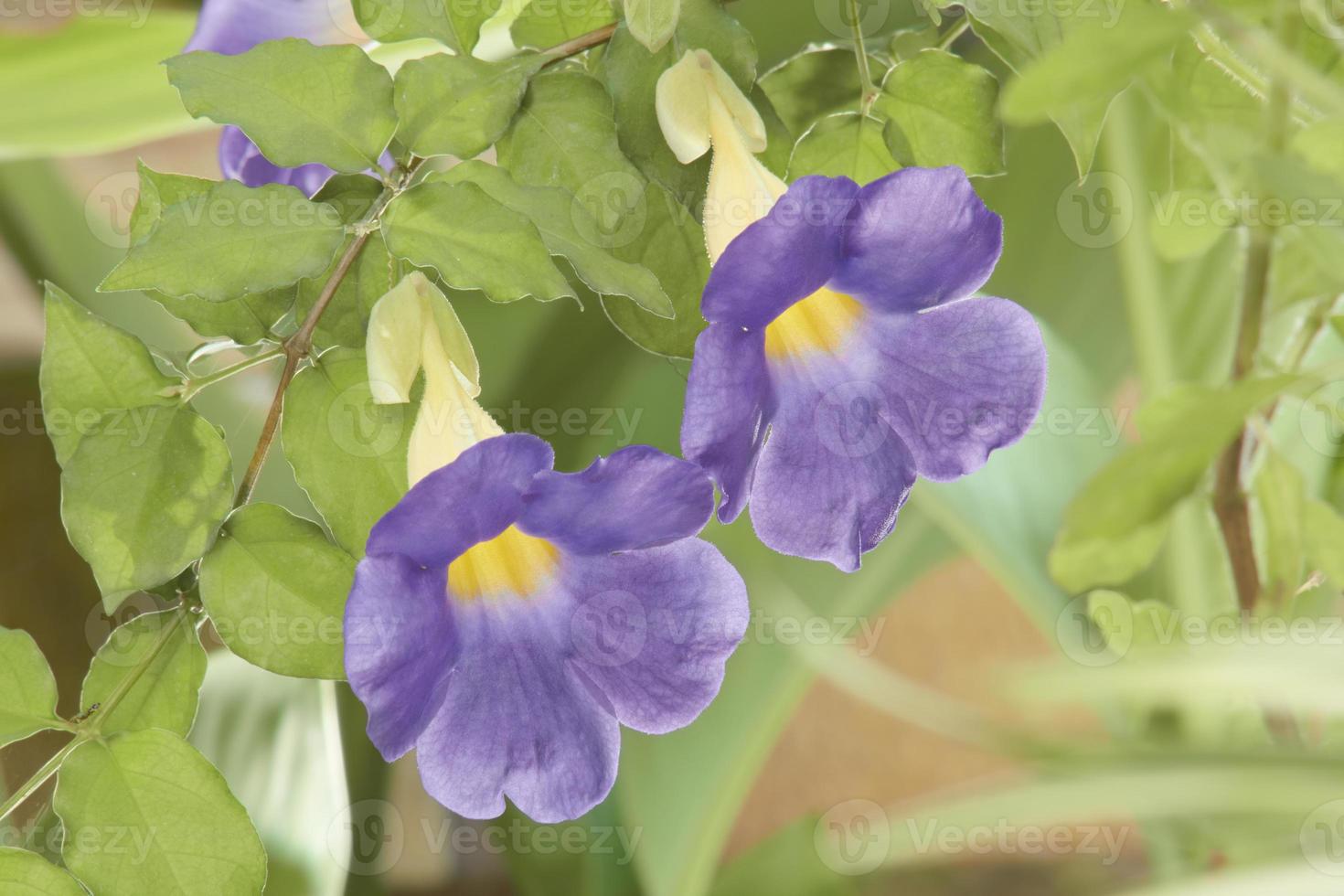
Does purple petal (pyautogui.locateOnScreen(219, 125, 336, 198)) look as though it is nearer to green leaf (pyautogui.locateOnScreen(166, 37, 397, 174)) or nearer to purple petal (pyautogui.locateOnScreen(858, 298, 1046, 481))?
green leaf (pyautogui.locateOnScreen(166, 37, 397, 174))

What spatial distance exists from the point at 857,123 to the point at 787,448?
0.10 metres

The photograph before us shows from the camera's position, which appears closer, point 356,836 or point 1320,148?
point 1320,148

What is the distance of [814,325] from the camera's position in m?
0.29

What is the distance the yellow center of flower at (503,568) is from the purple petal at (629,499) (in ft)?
0.11

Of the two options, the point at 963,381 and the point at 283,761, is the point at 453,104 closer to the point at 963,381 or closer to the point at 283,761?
the point at 963,381

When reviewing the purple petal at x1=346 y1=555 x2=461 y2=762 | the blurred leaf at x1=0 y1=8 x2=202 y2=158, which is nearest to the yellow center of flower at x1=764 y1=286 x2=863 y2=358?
the purple petal at x1=346 y1=555 x2=461 y2=762

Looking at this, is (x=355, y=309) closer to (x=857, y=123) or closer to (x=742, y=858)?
(x=857, y=123)

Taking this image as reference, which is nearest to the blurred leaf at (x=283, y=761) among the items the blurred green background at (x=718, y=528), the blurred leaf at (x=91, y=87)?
the blurred green background at (x=718, y=528)

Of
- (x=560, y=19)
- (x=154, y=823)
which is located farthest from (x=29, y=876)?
(x=560, y=19)

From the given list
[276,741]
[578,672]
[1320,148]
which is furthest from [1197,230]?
[276,741]

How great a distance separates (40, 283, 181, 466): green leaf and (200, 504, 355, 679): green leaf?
37mm

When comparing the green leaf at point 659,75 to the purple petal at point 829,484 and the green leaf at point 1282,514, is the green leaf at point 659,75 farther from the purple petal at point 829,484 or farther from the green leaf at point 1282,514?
the green leaf at point 1282,514

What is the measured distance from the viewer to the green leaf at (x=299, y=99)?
0.24 meters

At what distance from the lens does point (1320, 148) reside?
241 mm
